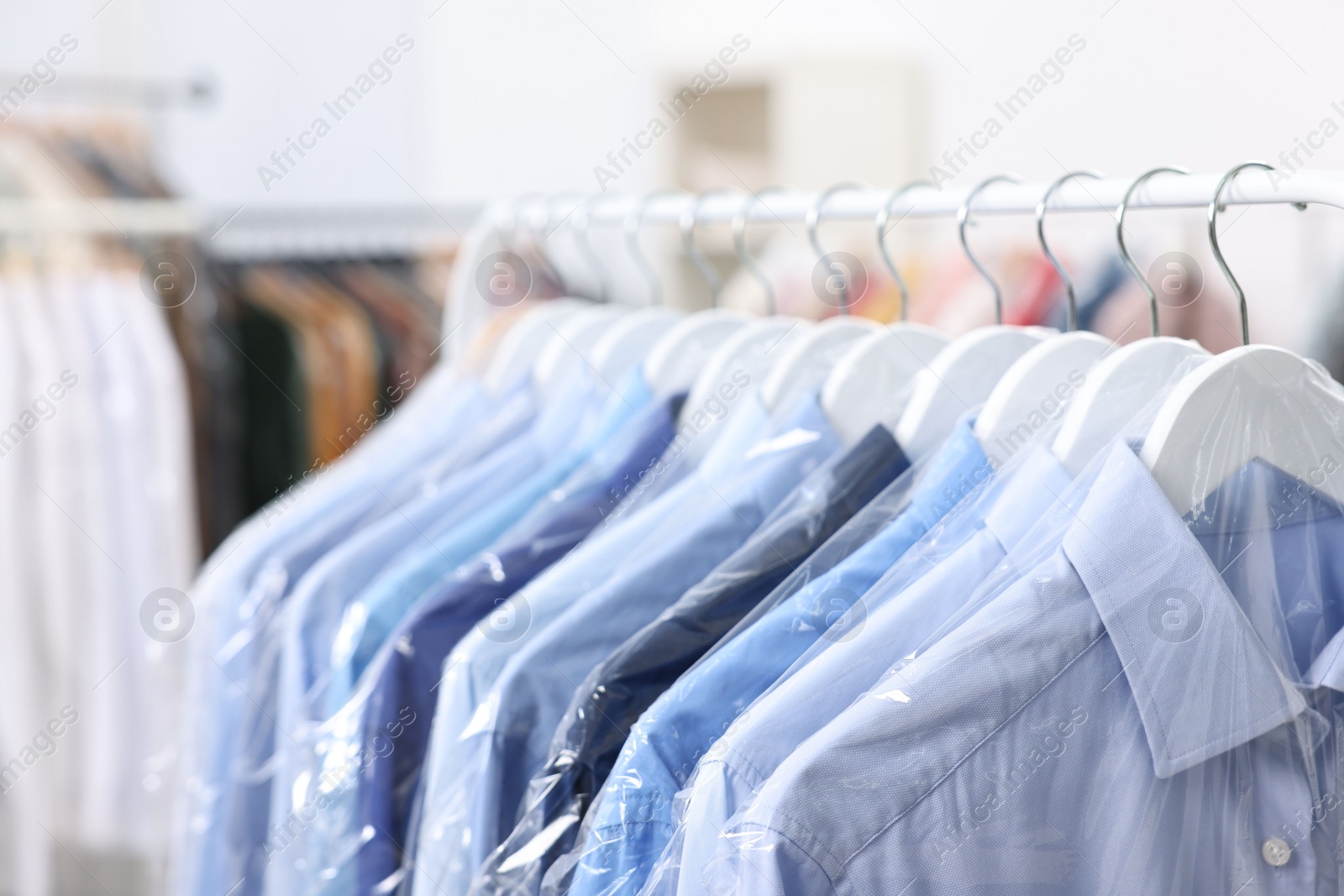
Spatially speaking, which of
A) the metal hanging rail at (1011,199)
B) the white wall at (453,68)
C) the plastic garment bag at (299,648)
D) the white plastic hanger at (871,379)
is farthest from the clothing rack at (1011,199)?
the white wall at (453,68)

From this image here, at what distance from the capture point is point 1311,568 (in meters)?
0.64

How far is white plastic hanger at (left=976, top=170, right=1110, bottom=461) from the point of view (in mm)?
704

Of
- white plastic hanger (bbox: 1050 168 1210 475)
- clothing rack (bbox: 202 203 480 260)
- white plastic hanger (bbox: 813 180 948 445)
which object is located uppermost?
clothing rack (bbox: 202 203 480 260)

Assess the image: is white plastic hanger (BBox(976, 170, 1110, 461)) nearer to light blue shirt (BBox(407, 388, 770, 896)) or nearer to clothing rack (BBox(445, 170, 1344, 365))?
clothing rack (BBox(445, 170, 1344, 365))

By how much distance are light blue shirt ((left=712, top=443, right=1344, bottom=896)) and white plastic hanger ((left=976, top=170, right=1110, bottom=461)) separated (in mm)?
98

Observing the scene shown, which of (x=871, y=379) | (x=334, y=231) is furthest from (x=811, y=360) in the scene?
(x=334, y=231)

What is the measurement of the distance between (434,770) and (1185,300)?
5.11ft

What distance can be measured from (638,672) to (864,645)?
14 centimetres

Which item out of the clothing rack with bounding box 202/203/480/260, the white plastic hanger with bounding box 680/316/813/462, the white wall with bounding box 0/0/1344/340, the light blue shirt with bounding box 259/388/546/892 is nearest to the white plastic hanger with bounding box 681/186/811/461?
the white plastic hanger with bounding box 680/316/813/462

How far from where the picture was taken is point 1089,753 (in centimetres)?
Result: 58

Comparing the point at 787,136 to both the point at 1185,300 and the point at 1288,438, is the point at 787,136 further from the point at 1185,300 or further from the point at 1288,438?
the point at 1288,438

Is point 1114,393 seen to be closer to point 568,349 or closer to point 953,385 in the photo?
point 953,385

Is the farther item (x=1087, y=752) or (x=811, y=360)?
(x=811, y=360)

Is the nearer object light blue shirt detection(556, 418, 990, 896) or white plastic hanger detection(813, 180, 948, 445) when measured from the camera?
light blue shirt detection(556, 418, 990, 896)
